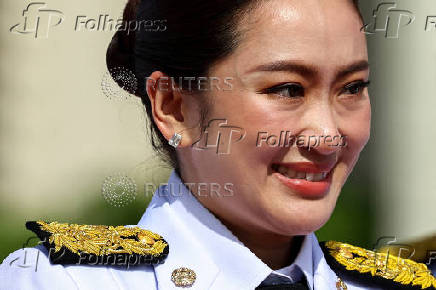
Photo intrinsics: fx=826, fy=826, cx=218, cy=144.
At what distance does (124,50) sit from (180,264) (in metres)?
0.58

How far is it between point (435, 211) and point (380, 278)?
9.14 ft

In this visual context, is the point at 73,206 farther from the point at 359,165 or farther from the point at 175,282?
the point at 175,282

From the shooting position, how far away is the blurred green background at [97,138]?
12.7ft

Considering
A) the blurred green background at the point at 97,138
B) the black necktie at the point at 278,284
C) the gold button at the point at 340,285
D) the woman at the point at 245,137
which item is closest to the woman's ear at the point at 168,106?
the woman at the point at 245,137

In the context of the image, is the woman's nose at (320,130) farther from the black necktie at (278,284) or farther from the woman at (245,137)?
the black necktie at (278,284)

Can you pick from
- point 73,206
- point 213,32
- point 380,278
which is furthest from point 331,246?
point 73,206

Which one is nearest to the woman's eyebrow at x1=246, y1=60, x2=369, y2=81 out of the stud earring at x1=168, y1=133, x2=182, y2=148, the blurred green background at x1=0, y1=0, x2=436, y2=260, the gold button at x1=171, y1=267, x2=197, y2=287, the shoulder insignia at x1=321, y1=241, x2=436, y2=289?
the stud earring at x1=168, y1=133, x2=182, y2=148

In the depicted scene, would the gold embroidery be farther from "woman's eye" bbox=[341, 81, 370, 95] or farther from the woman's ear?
"woman's eye" bbox=[341, 81, 370, 95]

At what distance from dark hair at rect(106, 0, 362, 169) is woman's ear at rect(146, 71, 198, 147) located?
3 cm

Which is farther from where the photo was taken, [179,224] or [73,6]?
[73,6]

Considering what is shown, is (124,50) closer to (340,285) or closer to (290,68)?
(290,68)

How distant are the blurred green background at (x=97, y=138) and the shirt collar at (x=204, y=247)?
1279 millimetres

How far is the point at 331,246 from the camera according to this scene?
215cm

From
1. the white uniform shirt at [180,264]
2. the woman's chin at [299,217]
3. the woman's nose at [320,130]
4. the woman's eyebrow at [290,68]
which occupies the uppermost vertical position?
the woman's eyebrow at [290,68]
